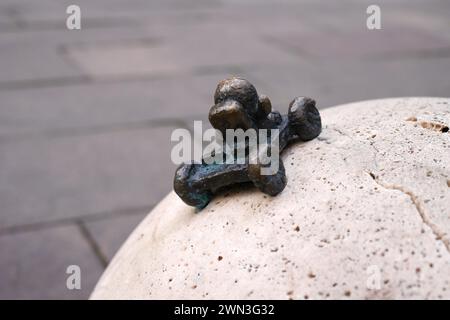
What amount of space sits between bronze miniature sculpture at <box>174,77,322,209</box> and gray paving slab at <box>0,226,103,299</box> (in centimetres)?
153

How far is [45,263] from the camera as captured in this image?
354 cm

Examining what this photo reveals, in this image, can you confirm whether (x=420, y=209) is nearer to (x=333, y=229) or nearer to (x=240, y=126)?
(x=333, y=229)

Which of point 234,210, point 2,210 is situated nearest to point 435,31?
point 2,210

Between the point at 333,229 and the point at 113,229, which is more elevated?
the point at 333,229

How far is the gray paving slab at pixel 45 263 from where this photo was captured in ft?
10.8

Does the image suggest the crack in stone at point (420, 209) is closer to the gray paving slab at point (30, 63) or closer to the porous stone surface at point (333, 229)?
the porous stone surface at point (333, 229)

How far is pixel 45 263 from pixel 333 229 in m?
2.26

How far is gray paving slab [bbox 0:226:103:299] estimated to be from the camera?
10.8 feet

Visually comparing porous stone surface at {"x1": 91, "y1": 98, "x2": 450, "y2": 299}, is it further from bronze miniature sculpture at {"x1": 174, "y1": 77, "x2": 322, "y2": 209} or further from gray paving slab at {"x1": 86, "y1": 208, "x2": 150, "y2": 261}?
gray paving slab at {"x1": 86, "y1": 208, "x2": 150, "y2": 261}
